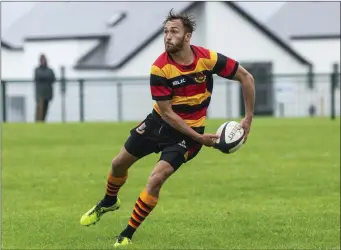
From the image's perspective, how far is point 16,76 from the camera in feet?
153

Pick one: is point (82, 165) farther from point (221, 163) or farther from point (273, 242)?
point (273, 242)

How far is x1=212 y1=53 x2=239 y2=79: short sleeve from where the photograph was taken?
25.7 feet

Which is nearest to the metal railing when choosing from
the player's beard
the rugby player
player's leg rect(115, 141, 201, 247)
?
the rugby player

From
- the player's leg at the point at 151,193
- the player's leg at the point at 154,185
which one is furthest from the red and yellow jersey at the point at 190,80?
the player's leg at the point at 151,193

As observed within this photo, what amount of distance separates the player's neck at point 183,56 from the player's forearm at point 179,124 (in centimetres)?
47

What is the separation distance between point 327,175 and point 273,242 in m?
5.63

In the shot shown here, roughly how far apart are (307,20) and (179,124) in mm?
37616

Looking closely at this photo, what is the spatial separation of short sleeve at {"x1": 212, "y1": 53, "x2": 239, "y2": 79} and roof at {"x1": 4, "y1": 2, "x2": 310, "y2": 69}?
34.1 meters

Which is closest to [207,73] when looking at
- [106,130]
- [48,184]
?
[48,184]

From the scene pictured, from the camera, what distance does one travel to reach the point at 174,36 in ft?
24.6

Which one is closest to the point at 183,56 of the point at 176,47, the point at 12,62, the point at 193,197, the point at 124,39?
the point at 176,47

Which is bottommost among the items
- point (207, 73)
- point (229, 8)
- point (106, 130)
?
point (106, 130)

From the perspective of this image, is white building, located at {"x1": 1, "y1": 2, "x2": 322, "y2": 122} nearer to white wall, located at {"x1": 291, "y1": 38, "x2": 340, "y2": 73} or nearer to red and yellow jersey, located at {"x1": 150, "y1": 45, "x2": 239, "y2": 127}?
white wall, located at {"x1": 291, "y1": 38, "x2": 340, "y2": 73}

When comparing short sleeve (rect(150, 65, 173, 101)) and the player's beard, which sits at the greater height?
the player's beard
